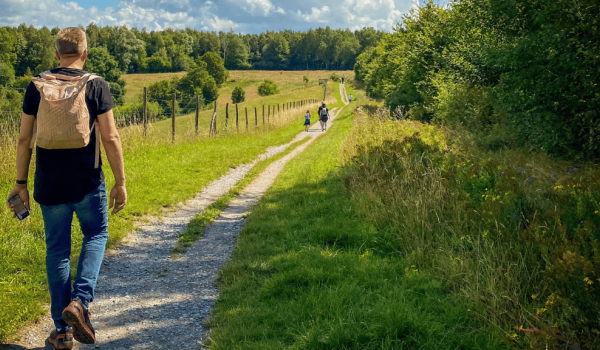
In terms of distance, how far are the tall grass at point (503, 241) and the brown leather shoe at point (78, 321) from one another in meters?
3.03

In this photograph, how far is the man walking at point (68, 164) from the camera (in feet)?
9.75

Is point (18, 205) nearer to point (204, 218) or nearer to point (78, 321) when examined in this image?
point (78, 321)

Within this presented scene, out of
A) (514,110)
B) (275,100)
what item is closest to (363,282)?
(514,110)

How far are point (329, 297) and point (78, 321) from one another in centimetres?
202

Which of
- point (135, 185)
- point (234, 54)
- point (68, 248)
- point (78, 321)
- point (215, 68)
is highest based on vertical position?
point (234, 54)

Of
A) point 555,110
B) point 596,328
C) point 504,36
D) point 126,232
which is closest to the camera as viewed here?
point 596,328

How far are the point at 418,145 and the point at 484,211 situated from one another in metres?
4.88

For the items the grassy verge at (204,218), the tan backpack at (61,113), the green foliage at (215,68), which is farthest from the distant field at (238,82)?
the tan backpack at (61,113)

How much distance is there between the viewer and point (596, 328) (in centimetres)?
303

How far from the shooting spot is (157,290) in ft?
15.1

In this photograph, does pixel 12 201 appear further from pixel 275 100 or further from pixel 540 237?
pixel 275 100

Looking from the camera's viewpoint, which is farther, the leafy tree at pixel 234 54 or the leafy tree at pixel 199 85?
the leafy tree at pixel 234 54

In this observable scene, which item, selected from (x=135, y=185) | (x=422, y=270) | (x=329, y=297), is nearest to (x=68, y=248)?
(x=329, y=297)

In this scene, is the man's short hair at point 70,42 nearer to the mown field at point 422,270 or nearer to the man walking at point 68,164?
the man walking at point 68,164
